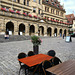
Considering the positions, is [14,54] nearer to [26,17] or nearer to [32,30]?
[26,17]

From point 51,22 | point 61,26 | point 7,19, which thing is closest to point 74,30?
point 61,26

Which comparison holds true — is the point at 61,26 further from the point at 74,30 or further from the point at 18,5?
the point at 18,5

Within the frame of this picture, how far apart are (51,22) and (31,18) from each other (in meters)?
9.87

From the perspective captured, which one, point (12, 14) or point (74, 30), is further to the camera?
point (74, 30)

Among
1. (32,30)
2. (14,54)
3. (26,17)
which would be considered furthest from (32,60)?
(32,30)

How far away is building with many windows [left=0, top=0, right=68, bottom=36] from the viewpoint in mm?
21875

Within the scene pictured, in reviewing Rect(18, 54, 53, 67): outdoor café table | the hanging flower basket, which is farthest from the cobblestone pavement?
the hanging flower basket

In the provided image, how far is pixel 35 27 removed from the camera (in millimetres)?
28172

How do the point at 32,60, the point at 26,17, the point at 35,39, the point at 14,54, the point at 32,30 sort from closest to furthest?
the point at 32,60 < the point at 14,54 < the point at 35,39 < the point at 26,17 < the point at 32,30

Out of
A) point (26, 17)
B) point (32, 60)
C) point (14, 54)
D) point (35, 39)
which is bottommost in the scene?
point (14, 54)

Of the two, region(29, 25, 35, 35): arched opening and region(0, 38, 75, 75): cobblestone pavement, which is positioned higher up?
region(29, 25, 35, 35): arched opening

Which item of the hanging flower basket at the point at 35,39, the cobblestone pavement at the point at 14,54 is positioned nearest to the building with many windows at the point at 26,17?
the cobblestone pavement at the point at 14,54

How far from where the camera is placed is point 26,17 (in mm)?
25828

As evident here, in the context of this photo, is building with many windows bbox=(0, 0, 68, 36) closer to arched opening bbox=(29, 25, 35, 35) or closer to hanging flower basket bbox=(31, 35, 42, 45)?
arched opening bbox=(29, 25, 35, 35)
